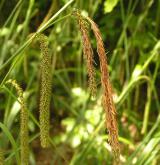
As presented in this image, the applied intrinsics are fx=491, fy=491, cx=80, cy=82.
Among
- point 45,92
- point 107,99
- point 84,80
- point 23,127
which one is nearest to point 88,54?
point 107,99

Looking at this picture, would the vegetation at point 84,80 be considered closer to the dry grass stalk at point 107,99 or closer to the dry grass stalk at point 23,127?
the dry grass stalk at point 23,127

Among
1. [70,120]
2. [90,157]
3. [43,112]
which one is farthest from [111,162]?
[43,112]

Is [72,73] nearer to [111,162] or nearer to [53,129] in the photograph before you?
[53,129]

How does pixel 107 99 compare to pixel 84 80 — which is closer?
pixel 107 99

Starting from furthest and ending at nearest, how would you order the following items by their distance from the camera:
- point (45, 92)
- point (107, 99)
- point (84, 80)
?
point (84, 80) → point (45, 92) → point (107, 99)

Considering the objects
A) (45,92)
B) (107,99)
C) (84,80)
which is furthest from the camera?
(84,80)

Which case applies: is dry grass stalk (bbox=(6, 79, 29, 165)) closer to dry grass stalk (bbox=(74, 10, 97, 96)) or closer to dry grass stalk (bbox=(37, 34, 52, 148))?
dry grass stalk (bbox=(37, 34, 52, 148))

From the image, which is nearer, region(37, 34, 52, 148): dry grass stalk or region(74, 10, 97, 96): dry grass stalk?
region(74, 10, 97, 96): dry grass stalk

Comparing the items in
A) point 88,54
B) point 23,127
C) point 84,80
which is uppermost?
point 88,54

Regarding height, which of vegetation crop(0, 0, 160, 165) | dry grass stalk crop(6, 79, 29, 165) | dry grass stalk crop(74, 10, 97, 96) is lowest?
vegetation crop(0, 0, 160, 165)

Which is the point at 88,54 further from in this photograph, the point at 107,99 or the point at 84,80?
the point at 84,80

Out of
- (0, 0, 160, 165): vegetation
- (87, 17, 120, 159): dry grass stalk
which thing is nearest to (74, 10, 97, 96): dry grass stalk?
(87, 17, 120, 159): dry grass stalk
